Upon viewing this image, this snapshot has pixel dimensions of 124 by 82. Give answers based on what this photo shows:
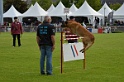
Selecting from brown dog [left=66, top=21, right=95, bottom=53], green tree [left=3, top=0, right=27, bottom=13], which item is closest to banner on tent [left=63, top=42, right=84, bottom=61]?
brown dog [left=66, top=21, right=95, bottom=53]

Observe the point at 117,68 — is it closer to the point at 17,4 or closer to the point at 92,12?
the point at 92,12

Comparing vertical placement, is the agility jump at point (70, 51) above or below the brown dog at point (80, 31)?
below

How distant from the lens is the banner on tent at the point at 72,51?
13.5 m

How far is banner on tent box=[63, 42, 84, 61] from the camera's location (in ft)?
44.1

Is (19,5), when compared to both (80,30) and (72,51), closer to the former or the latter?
(72,51)

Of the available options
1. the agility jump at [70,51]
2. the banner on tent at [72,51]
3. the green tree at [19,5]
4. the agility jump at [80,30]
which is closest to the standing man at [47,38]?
the agility jump at [70,51]

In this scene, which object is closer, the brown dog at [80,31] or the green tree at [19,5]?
the brown dog at [80,31]

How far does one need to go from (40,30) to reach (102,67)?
3.43 meters

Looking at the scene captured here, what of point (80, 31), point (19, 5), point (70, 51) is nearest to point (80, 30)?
point (80, 31)

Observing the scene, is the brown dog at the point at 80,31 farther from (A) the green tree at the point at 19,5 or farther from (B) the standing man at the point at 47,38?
(A) the green tree at the point at 19,5

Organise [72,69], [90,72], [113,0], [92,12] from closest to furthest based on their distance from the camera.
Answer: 1. [90,72]
2. [72,69]
3. [92,12]
4. [113,0]

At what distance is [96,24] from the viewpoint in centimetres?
6097

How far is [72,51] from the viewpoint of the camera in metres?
13.8

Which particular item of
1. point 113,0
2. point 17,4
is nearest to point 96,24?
point 17,4
